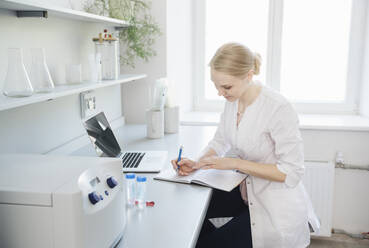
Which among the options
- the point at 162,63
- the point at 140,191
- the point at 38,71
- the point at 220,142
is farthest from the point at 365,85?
the point at 38,71

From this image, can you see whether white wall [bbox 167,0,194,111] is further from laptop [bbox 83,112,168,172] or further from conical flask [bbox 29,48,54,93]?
conical flask [bbox 29,48,54,93]

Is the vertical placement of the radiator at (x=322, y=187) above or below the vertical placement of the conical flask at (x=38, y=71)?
below

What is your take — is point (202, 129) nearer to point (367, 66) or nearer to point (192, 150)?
point (192, 150)

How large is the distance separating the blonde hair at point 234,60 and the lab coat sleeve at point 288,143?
217mm

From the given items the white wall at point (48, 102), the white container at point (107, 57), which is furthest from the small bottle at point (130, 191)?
the white container at point (107, 57)

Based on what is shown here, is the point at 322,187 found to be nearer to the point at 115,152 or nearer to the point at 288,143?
the point at 288,143

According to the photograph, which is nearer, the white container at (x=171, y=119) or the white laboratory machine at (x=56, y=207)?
the white laboratory machine at (x=56, y=207)

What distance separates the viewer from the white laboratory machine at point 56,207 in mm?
816

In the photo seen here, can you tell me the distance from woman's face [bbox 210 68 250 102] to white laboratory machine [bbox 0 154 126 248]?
731 millimetres

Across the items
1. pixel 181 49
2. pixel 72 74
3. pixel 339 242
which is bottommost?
pixel 339 242

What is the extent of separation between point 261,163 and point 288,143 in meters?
0.15

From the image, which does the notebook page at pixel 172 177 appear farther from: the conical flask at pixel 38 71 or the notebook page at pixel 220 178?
the conical flask at pixel 38 71

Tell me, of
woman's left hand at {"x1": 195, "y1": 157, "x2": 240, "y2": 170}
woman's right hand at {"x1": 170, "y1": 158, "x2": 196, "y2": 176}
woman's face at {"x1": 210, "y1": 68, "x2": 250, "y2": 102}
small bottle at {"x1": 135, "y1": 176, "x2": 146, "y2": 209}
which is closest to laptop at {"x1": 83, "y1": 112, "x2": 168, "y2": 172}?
woman's right hand at {"x1": 170, "y1": 158, "x2": 196, "y2": 176}

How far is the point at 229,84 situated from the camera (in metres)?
1.55
